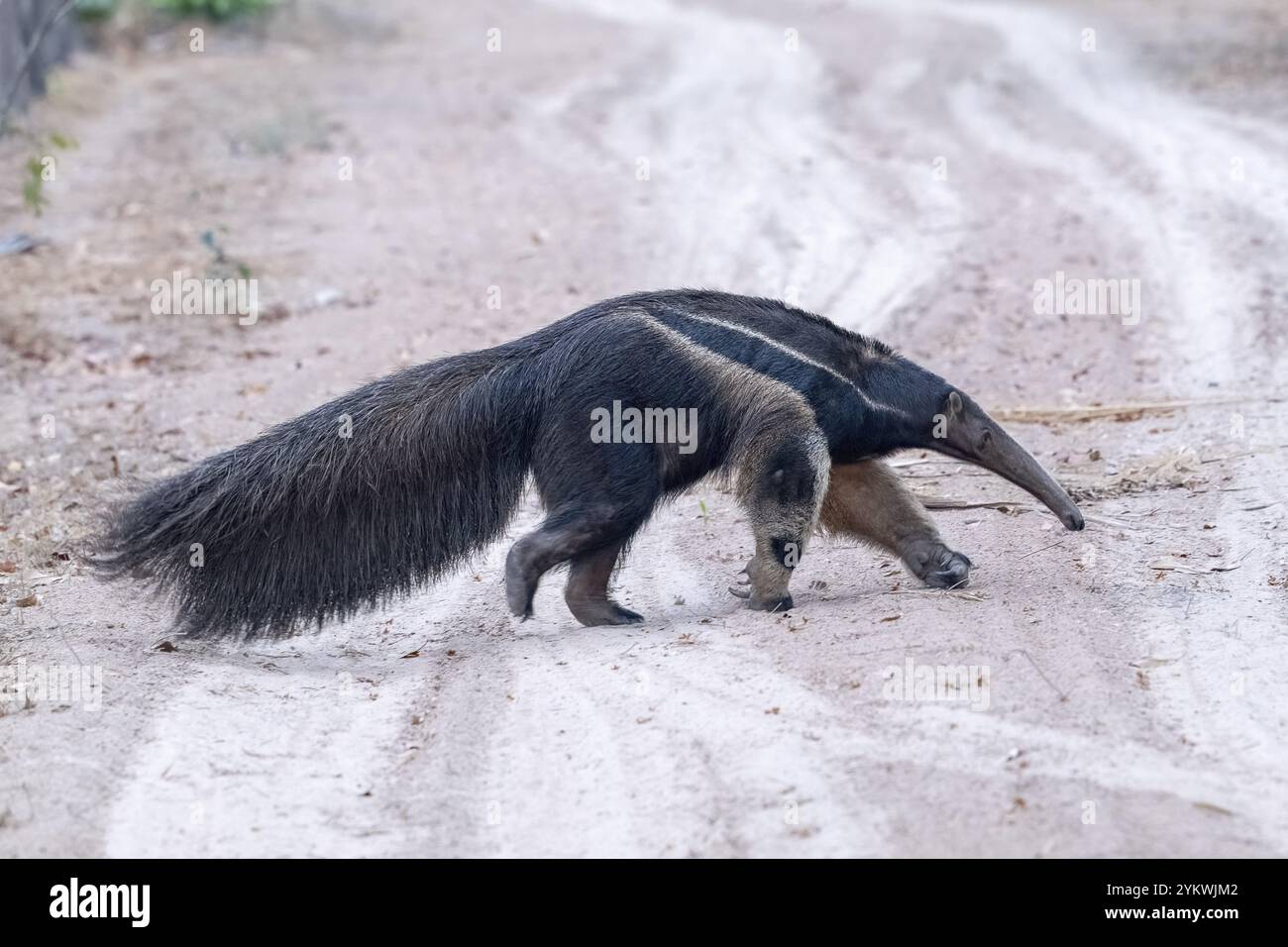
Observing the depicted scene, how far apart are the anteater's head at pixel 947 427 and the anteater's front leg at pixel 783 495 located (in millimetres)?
443

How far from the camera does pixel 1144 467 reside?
867 cm

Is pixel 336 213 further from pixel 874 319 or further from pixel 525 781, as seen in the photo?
pixel 525 781

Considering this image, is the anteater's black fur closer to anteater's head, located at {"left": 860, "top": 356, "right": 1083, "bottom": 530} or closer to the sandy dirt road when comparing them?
anteater's head, located at {"left": 860, "top": 356, "right": 1083, "bottom": 530}

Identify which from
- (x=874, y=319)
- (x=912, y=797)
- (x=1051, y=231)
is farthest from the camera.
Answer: (x=1051, y=231)

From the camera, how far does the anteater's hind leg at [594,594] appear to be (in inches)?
275

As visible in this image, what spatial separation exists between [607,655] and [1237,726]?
2.49 m

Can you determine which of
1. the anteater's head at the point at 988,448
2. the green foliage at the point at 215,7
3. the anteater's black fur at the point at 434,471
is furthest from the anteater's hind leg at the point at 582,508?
the green foliage at the point at 215,7

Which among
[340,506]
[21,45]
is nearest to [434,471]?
[340,506]

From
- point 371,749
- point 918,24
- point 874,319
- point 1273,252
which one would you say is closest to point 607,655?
point 371,749

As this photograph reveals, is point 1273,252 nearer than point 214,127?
Yes

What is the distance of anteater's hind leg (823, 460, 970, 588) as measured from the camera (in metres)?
7.29

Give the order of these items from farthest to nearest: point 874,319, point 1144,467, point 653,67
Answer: point 653,67, point 874,319, point 1144,467

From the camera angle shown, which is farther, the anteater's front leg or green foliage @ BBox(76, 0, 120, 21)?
green foliage @ BBox(76, 0, 120, 21)

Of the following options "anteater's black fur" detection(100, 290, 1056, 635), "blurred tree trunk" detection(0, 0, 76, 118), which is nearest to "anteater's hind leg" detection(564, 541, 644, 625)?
"anteater's black fur" detection(100, 290, 1056, 635)
